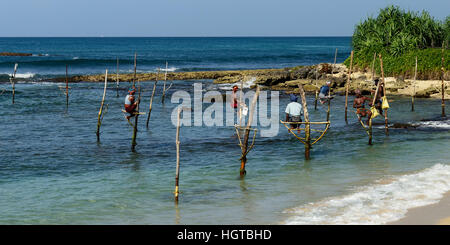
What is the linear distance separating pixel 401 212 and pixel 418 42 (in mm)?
32955

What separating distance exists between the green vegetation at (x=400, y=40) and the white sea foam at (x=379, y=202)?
25.1 m

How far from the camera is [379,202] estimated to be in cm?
1352

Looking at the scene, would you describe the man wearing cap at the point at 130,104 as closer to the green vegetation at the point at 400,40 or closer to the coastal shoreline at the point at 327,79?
the coastal shoreline at the point at 327,79

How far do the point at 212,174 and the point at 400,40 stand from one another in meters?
29.4

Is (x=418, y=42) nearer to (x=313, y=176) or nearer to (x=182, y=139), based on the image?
(x=182, y=139)

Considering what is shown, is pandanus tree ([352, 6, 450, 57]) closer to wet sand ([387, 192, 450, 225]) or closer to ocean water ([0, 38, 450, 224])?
ocean water ([0, 38, 450, 224])

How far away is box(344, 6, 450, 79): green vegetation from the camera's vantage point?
1559 inches

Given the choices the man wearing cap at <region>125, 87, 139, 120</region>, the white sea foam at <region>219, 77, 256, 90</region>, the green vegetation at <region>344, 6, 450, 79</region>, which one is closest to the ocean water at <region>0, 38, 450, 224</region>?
the man wearing cap at <region>125, 87, 139, 120</region>

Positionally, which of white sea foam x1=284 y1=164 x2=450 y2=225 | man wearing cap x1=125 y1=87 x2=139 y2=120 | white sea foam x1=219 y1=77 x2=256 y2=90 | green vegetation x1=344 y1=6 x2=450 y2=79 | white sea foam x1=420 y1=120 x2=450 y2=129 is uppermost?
green vegetation x1=344 y1=6 x2=450 y2=79

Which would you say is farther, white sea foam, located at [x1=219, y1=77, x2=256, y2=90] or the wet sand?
white sea foam, located at [x1=219, y1=77, x2=256, y2=90]

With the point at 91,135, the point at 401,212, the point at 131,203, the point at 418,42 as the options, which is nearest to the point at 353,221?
the point at 401,212

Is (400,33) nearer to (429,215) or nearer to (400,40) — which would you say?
(400,40)

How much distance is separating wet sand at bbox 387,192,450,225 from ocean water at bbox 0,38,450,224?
0.98 ft
